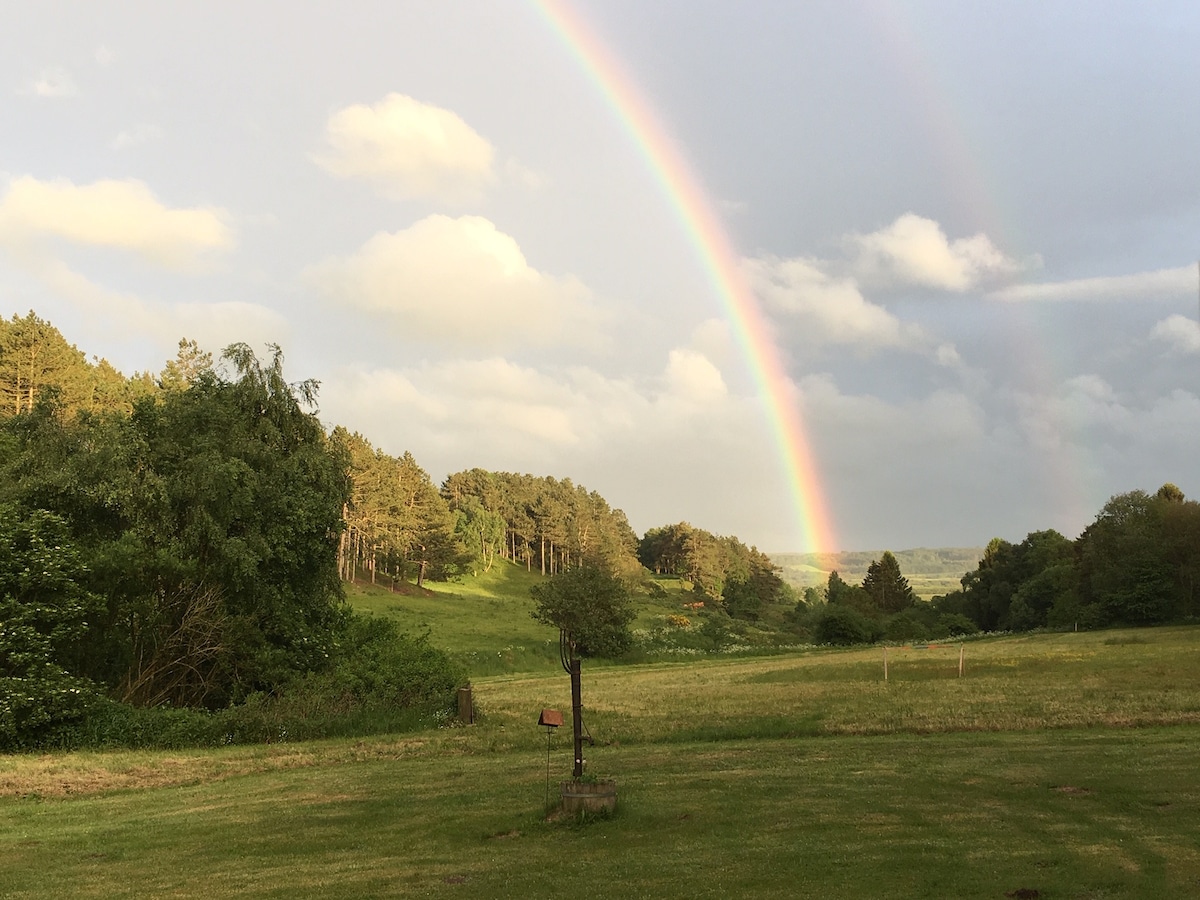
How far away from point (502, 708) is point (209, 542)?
12.7 meters

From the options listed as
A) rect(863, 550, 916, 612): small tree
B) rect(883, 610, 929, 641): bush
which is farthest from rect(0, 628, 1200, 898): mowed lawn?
rect(863, 550, 916, 612): small tree

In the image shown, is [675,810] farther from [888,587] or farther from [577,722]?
[888,587]

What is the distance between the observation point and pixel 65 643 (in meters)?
27.6

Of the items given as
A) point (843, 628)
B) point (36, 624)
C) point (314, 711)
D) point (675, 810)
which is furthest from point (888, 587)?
point (675, 810)

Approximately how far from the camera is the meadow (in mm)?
10492

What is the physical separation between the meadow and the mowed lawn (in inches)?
2.5

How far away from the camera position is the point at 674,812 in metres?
13.8

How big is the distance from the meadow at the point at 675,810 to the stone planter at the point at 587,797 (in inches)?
8.2

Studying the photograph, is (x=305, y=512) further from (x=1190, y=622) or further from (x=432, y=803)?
(x=1190, y=622)

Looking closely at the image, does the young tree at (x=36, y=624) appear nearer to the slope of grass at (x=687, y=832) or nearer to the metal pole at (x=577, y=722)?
the slope of grass at (x=687, y=832)

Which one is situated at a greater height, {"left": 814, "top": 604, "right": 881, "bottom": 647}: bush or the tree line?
the tree line

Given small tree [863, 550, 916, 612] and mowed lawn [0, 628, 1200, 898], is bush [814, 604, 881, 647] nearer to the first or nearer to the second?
small tree [863, 550, 916, 612]

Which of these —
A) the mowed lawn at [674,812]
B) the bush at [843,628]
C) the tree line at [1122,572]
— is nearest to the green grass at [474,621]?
the bush at [843,628]

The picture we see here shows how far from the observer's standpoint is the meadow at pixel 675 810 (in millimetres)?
10492
